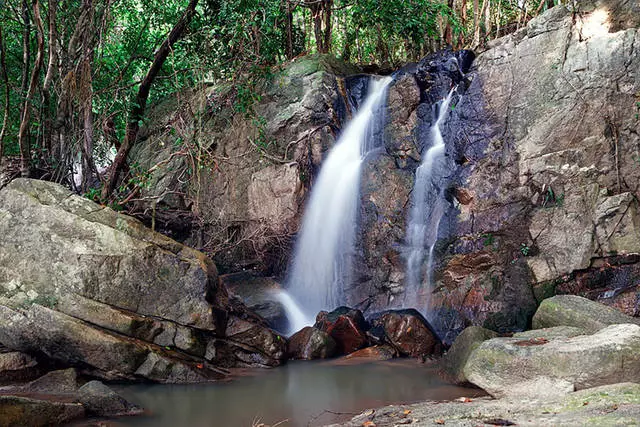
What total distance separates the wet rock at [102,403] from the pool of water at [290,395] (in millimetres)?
151

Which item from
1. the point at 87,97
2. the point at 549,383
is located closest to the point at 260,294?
the point at 87,97

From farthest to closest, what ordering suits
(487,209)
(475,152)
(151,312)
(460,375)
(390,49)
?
(390,49)
(475,152)
(487,209)
(151,312)
(460,375)

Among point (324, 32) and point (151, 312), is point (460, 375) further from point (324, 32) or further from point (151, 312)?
point (324, 32)

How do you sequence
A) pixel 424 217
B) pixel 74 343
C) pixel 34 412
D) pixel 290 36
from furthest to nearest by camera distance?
pixel 290 36 → pixel 424 217 → pixel 74 343 → pixel 34 412

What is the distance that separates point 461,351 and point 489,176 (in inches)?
174

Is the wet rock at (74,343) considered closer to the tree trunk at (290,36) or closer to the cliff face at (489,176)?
the cliff face at (489,176)

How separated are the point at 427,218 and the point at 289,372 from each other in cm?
446

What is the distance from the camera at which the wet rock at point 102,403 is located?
5.35m

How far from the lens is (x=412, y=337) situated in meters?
8.54

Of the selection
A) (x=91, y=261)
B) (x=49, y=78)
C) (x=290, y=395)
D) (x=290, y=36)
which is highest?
(x=290, y=36)

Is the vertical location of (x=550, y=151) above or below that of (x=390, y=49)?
below

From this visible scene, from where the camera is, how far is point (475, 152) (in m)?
10.7

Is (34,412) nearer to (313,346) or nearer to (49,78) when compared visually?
(313,346)

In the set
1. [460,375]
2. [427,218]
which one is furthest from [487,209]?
[460,375]
